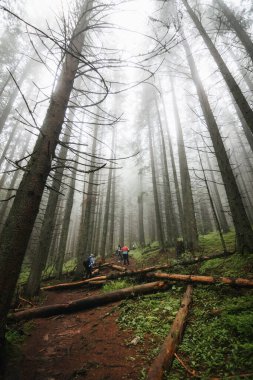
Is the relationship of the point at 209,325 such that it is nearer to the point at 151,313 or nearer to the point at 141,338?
the point at 141,338

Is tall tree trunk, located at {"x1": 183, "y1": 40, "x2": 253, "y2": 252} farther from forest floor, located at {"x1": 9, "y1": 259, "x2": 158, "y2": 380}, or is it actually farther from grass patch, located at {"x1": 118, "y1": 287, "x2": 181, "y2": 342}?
forest floor, located at {"x1": 9, "y1": 259, "x2": 158, "y2": 380}

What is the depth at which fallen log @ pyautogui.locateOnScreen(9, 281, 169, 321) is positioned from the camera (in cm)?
574

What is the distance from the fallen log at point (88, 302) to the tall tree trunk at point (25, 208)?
12.1ft

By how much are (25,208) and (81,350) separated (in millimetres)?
3295

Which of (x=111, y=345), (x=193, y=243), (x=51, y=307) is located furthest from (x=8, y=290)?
(x=193, y=243)

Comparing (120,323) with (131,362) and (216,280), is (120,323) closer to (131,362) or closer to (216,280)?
(131,362)

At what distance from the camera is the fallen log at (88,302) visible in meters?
5.74

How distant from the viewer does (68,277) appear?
11.9m

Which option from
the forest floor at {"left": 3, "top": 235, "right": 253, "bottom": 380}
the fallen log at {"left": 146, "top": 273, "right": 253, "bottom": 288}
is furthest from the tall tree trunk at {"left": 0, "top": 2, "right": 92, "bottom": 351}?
the fallen log at {"left": 146, "top": 273, "right": 253, "bottom": 288}

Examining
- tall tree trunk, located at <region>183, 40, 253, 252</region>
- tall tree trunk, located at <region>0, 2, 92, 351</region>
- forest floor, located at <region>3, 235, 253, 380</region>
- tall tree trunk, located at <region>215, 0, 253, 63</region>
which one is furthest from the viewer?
tall tree trunk, located at <region>215, 0, 253, 63</region>

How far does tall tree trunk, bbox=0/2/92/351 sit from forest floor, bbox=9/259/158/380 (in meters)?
1.48

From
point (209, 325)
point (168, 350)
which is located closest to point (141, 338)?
point (168, 350)

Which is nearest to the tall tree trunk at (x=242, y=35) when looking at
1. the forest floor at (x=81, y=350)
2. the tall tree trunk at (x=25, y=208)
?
the tall tree trunk at (x=25, y=208)

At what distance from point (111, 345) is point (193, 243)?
7869 mm
